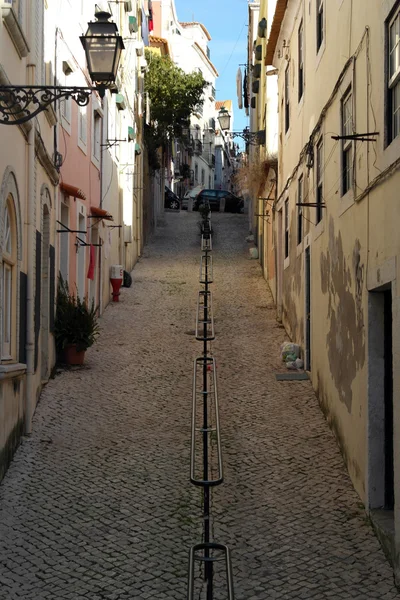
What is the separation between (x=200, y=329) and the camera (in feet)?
58.4

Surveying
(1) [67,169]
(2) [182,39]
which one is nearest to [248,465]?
(1) [67,169]

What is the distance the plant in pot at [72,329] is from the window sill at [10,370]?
13.8 ft

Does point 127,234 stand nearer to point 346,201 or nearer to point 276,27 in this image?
point 276,27

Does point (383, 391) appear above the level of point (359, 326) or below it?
below

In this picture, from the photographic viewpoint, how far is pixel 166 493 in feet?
29.6

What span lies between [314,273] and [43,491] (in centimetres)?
585

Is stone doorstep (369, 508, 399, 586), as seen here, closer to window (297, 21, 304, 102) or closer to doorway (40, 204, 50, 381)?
doorway (40, 204, 50, 381)

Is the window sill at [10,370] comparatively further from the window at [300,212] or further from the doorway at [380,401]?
the window at [300,212]

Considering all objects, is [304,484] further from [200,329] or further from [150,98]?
[150,98]

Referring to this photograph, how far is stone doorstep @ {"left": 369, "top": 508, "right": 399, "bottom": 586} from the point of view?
23.9 ft

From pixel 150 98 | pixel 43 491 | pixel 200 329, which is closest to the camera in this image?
pixel 43 491

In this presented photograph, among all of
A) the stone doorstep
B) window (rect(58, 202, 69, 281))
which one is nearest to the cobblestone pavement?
the stone doorstep

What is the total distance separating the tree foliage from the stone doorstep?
30688 mm

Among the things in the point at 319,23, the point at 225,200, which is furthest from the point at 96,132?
the point at 225,200
